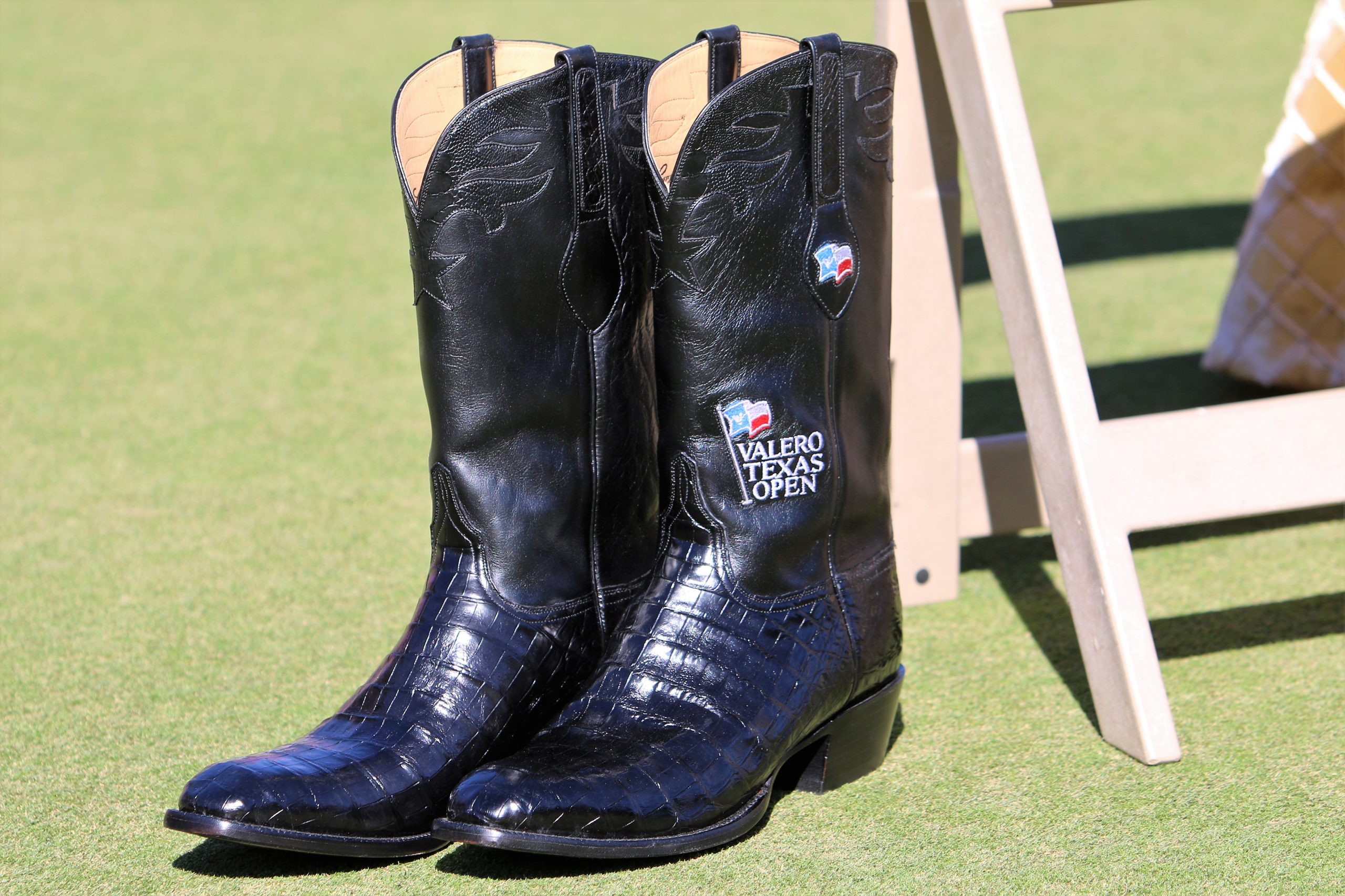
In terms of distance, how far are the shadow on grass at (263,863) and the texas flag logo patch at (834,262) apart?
1.87 feet

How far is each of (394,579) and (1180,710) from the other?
895 mm

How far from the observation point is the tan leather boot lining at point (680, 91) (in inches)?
Result: 44.9

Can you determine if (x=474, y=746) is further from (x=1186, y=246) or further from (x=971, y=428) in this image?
(x=1186, y=246)

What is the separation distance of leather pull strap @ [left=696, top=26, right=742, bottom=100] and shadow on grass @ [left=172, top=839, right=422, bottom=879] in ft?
2.24

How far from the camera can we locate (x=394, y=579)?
168 centimetres

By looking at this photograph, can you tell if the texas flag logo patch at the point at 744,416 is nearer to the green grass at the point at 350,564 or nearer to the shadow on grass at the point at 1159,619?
the green grass at the point at 350,564

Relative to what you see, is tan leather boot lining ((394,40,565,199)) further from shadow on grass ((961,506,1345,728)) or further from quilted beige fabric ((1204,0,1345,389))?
quilted beige fabric ((1204,0,1345,389))

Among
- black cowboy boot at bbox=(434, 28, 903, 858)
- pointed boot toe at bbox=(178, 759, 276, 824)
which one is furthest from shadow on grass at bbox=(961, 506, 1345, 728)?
pointed boot toe at bbox=(178, 759, 276, 824)

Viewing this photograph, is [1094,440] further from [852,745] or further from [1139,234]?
[1139,234]

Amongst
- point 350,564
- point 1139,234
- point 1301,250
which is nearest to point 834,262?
point 350,564

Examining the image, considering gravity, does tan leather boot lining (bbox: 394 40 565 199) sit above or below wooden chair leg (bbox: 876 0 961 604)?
above

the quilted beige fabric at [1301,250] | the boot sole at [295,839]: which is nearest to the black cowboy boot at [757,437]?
the boot sole at [295,839]

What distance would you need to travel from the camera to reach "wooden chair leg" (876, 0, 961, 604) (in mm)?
1450

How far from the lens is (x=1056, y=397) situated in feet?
4.05
